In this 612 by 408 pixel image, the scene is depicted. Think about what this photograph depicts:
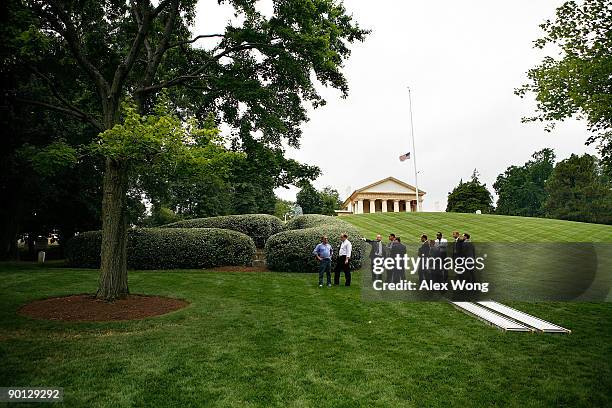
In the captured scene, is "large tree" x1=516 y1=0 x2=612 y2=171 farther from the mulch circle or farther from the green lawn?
the mulch circle

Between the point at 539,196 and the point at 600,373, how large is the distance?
99.8 m

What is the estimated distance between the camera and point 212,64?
495 inches

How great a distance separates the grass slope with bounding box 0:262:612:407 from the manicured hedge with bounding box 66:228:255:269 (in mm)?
8620

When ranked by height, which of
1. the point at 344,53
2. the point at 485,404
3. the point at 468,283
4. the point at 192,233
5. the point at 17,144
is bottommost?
the point at 485,404

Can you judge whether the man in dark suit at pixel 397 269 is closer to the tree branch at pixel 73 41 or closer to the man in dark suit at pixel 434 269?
the man in dark suit at pixel 434 269

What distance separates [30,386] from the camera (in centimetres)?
513

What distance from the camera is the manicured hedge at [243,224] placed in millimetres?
24722

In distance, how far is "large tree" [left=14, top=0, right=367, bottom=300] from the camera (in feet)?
34.8

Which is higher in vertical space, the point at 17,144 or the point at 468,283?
the point at 17,144

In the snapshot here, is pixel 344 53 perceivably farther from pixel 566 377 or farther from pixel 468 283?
pixel 566 377

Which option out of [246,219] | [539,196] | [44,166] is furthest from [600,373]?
[539,196]

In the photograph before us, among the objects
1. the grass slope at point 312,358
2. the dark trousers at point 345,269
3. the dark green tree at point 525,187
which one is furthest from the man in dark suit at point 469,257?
the dark green tree at point 525,187

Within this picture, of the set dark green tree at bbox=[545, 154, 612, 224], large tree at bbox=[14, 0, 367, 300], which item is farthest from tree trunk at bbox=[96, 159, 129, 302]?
dark green tree at bbox=[545, 154, 612, 224]

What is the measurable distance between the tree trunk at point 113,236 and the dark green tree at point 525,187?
89551 mm
